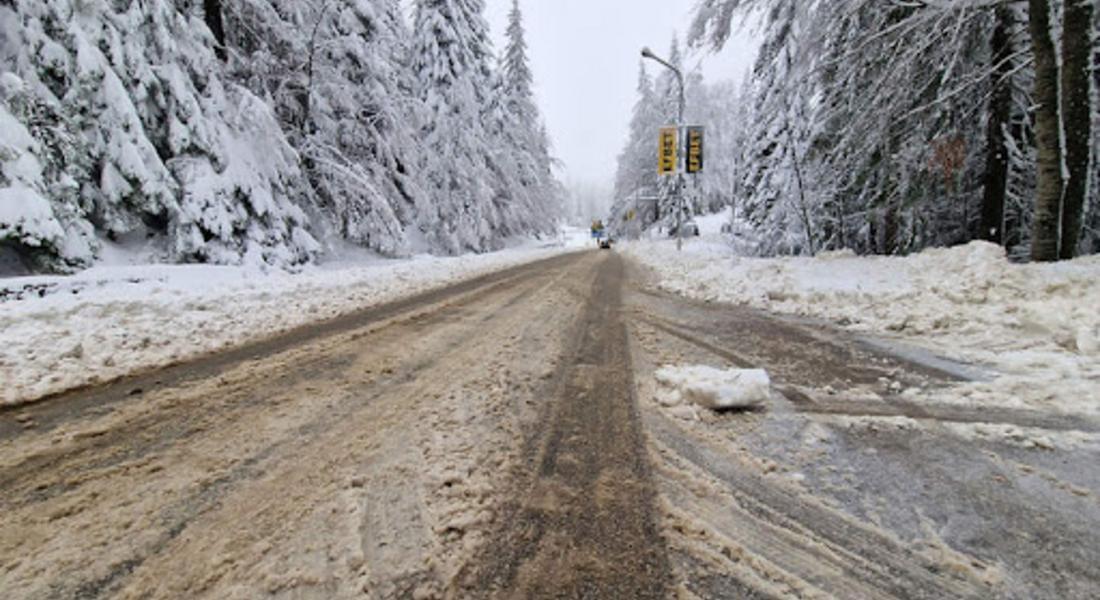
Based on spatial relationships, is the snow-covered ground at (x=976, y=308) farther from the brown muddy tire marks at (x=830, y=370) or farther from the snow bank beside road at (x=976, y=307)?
the brown muddy tire marks at (x=830, y=370)

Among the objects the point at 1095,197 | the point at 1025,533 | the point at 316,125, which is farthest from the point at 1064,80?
the point at 316,125

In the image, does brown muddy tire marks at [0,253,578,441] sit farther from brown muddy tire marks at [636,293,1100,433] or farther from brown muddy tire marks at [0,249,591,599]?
brown muddy tire marks at [636,293,1100,433]

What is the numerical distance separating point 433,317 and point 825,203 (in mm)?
12313

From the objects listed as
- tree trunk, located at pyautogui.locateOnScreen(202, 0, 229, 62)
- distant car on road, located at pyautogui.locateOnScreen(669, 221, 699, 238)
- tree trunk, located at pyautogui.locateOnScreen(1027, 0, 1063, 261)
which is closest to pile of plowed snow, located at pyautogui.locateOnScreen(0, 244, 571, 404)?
tree trunk, located at pyautogui.locateOnScreen(202, 0, 229, 62)

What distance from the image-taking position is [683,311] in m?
5.64

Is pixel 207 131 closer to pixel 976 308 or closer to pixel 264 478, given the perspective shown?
pixel 264 478

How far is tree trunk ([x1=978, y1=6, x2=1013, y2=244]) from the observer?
7441 mm

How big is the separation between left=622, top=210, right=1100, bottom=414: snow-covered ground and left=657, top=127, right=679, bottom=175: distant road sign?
13736 millimetres

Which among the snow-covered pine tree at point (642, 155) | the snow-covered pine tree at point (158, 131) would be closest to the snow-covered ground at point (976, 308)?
the snow-covered pine tree at point (158, 131)

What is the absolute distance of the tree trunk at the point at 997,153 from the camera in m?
7.44

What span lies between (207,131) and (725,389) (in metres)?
11.4

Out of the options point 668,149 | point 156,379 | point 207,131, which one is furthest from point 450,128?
point 156,379

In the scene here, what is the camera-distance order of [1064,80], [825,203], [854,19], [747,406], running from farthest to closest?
[825,203] → [854,19] → [1064,80] → [747,406]

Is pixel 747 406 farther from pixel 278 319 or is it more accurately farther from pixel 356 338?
pixel 278 319
